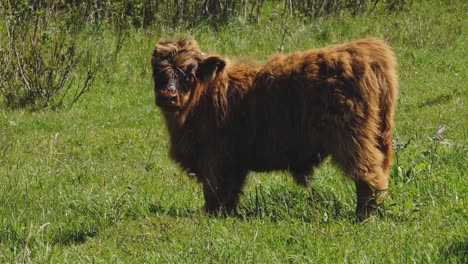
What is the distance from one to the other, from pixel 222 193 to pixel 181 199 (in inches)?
22.3

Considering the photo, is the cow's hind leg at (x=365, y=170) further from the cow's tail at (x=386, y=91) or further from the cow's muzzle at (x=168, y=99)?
the cow's muzzle at (x=168, y=99)

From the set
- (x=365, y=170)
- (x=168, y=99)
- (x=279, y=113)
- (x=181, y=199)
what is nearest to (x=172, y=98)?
(x=168, y=99)

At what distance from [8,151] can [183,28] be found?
7152 millimetres

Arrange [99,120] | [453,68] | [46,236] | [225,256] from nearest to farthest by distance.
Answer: [225,256], [46,236], [99,120], [453,68]

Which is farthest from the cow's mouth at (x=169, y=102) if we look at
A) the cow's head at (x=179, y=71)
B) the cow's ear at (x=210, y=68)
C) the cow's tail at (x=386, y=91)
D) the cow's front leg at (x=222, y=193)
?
the cow's tail at (x=386, y=91)

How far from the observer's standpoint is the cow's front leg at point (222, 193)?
21.9 feet

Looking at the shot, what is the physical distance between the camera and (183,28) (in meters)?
16.3

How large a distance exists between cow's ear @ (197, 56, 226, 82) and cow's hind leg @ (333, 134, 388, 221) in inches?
47.6

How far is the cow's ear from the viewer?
6.84 meters

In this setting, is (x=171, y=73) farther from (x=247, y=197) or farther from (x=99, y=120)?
(x=99, y=120)

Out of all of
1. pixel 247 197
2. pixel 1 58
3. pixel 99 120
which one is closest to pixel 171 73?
pixel 247 197

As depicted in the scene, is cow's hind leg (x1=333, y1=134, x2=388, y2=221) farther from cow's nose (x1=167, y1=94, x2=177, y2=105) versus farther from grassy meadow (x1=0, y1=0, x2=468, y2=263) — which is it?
cow's nose (x1=167, y1=94, x2=177, y2=105)

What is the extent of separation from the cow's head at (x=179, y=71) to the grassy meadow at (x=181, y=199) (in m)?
0.84

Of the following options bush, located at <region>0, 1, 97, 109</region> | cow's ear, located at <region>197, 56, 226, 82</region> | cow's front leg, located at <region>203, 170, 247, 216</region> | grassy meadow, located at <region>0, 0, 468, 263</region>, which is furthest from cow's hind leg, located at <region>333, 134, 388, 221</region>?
bush, located at <region>0, 1, 97, 109</region>
